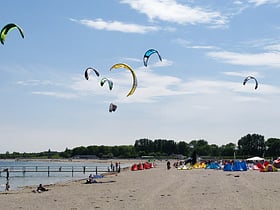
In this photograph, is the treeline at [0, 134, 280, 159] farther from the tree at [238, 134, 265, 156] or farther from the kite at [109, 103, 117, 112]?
the kite at [109, 103, 117, 112]

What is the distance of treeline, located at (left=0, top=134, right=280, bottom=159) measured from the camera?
125375mm

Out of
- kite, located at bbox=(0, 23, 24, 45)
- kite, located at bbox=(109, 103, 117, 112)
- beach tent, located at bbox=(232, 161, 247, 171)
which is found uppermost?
kite, located at bbox=(0, 23, 24, 45)

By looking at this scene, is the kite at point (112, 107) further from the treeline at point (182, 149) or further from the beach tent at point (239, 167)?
the treeline at point (182, 149)

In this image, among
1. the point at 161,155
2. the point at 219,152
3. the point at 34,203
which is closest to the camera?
the point at 34,203

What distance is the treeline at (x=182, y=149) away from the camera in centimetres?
12538

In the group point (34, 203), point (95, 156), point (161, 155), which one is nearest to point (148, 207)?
point (34, 203)

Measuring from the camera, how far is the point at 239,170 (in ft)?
127

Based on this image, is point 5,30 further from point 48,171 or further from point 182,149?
point 182,149

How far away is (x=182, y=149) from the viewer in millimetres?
153125

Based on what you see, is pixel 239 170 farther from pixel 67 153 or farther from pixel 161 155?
pixel 67 153

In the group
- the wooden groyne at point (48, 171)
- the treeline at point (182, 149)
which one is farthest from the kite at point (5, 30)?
the treeline at point (182, 149)

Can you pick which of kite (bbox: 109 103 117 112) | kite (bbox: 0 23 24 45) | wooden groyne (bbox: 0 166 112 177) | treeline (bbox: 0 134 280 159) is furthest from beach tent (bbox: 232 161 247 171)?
treeline (bbox: 0 134 280 159)

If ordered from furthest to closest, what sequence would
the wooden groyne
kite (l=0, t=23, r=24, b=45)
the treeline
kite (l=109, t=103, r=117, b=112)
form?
the treeline
the wooden groyne
kite (l=109, t=103, r=117, b=112)
kite (l=0, t=23, r=24, b=45)

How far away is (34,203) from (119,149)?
512 feet
